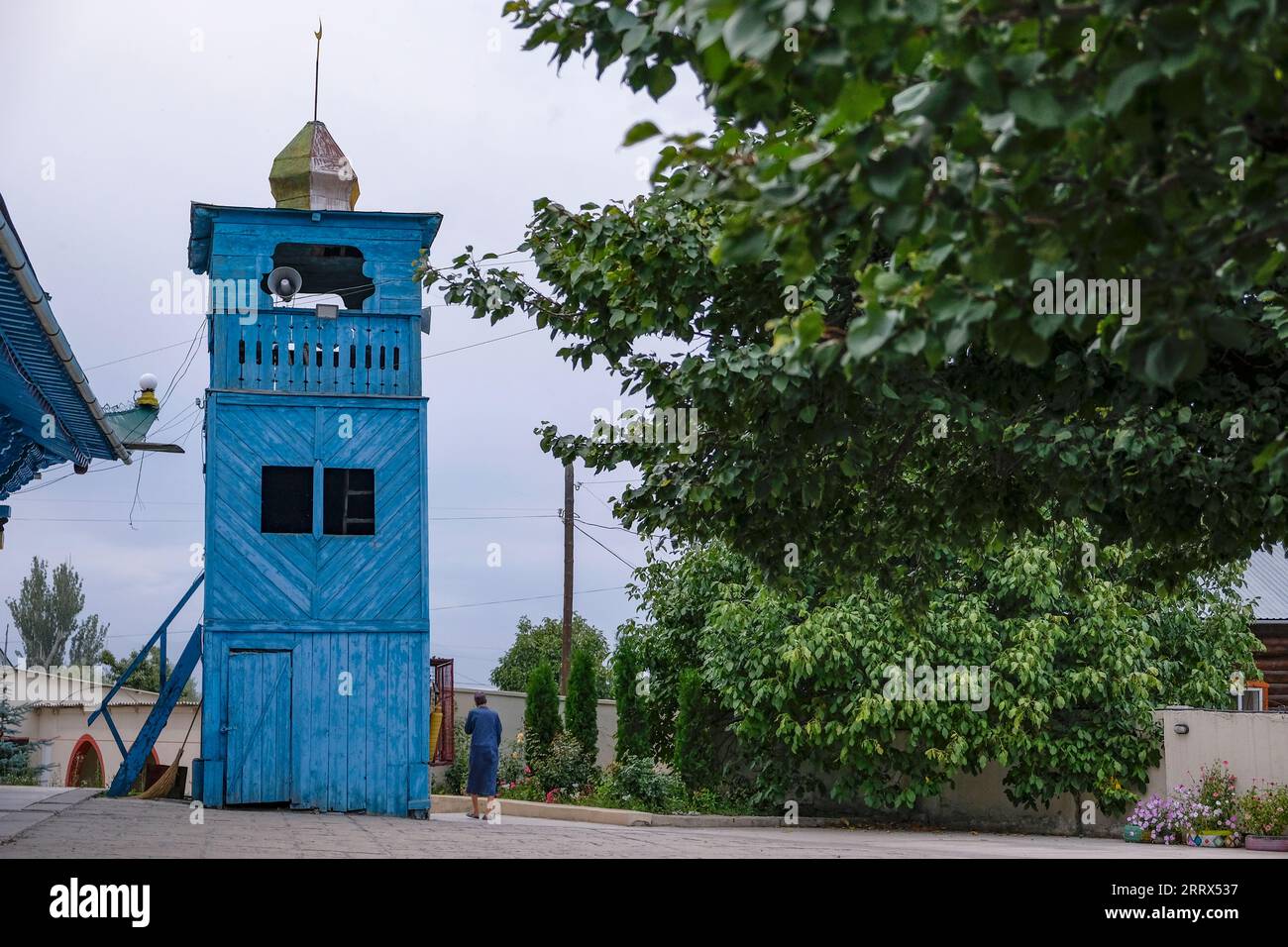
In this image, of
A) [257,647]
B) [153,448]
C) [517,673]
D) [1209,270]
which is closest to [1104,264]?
[1209,270]

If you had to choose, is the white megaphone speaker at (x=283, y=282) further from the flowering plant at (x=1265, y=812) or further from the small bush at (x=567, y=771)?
the flowering plant at (x=1265, y=812)

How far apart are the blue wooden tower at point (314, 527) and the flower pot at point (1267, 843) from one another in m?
10.4

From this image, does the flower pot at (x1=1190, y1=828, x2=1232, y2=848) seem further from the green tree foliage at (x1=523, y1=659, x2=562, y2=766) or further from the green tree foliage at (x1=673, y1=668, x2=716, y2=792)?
the green tree foliage at (x1=523, y1=659, x2=562, y2=766)

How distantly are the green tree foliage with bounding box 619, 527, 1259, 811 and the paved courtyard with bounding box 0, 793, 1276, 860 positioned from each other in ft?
4.59

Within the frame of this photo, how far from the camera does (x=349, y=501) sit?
15.7 metres

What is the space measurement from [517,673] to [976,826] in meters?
27.7

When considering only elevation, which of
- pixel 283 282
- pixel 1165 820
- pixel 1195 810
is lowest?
pixel 1165 820

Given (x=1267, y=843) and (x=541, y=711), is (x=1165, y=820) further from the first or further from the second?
(x=541, y=711)

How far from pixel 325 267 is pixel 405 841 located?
890cm

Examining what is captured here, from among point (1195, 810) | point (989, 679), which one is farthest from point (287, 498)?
point (1195, 810)

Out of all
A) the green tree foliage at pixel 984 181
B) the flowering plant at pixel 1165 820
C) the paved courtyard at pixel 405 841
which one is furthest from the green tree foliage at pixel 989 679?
the green tree foliage at pixel 984 181

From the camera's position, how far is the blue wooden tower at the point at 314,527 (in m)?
15.1

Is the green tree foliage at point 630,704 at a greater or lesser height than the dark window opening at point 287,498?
lesser

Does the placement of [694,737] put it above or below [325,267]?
below
